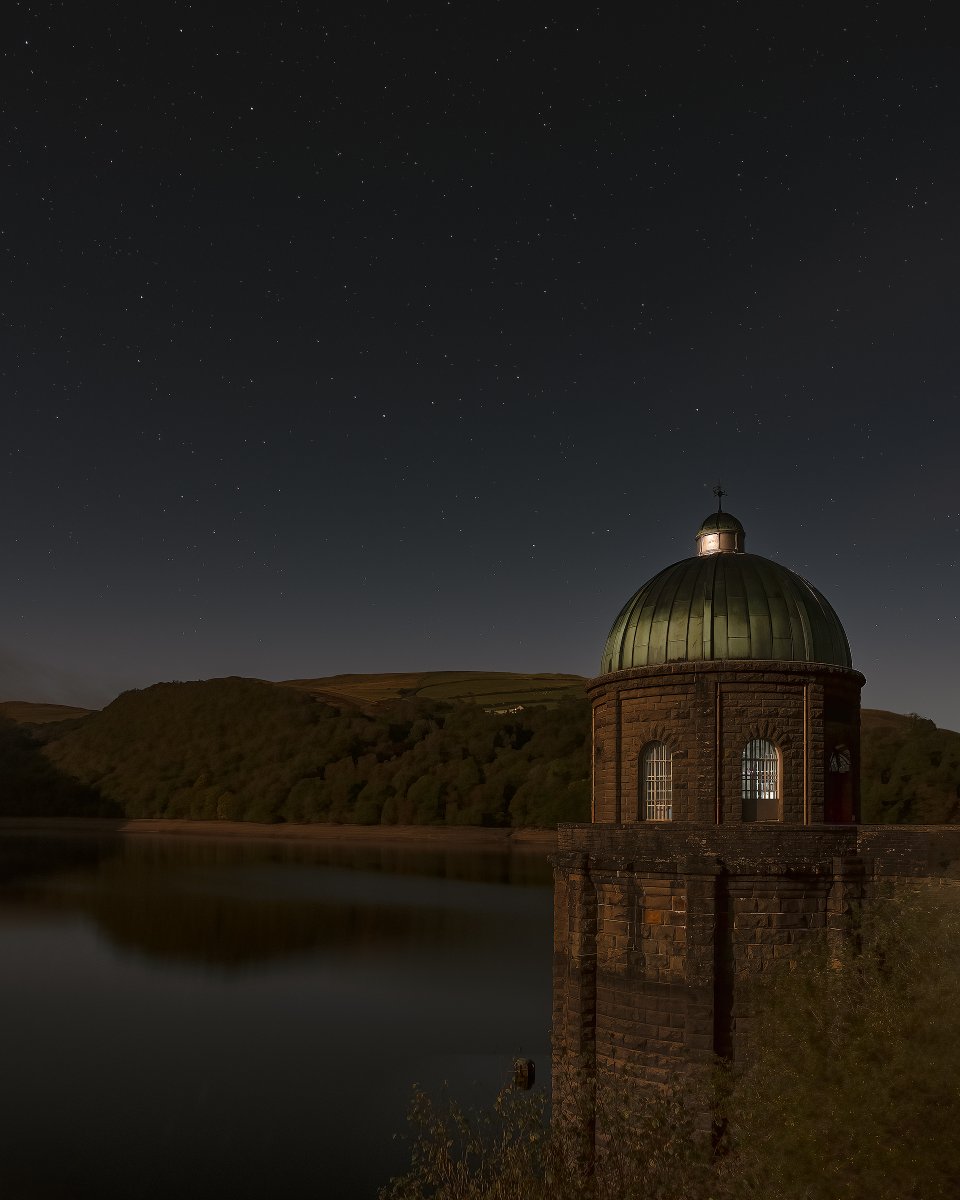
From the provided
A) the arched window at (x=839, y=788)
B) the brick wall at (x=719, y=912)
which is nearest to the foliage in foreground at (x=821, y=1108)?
the brick wall at (x=719, y=912)

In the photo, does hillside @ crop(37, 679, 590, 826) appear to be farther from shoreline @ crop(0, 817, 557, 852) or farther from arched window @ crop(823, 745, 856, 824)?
arched window @ crop(823, 745, 856, 824)

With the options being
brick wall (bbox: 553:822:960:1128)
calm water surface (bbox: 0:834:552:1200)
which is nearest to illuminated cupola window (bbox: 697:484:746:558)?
brick wall (bbox: 553:822:960:1128)

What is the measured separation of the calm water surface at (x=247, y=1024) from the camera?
93.1ft

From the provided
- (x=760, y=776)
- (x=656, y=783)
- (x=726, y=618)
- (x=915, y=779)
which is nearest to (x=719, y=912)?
(x=760, y=776)

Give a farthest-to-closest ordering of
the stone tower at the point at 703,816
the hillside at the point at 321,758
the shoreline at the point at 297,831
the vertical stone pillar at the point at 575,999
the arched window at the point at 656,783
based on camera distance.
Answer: the hillside at the point at 321,758, the shoreline at the point at 297,831, the arched window at the point at 656,783, the vertical stone pillar at the point at 575,999, the stone tower at the point at 703,816

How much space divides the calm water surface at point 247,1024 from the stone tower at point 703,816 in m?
10.3

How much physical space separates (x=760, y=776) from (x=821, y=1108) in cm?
944

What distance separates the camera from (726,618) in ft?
81.2

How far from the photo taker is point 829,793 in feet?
80.9

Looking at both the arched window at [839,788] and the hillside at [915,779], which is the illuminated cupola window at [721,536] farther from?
the hillside at [915,779]

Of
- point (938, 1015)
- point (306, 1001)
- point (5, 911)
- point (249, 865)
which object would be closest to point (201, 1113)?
point (306, 1001)

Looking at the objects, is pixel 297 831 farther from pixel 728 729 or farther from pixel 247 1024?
pixel 728 729

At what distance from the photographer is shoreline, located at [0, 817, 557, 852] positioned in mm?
111062

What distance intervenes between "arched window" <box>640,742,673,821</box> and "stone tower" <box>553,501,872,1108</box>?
45 mm
